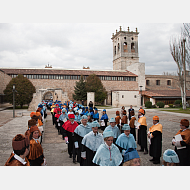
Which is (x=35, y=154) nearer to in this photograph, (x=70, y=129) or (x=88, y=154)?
(x=88, y=154)

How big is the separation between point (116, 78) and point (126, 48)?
1518 centimetres

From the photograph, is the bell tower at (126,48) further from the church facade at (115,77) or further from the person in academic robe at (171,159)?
the person in academic robe at (171,159)

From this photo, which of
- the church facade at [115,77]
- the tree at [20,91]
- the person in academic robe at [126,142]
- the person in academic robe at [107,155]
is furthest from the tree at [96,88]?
the person in academic robe at [107,155]

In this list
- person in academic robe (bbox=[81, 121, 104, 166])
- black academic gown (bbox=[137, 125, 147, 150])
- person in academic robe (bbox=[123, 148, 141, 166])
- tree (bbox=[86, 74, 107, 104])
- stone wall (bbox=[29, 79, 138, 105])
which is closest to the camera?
person in academic robe (bbox=[123, 148, 141, 166])

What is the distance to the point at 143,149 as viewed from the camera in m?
7.68

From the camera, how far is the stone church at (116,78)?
1537 inches

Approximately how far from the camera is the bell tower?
5609cm

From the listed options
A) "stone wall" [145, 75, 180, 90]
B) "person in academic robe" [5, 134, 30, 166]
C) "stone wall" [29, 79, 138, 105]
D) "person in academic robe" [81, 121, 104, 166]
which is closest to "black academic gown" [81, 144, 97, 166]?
"person in academic robe" [81, 121, 104, 166]

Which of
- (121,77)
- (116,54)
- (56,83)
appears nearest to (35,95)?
(56,83)

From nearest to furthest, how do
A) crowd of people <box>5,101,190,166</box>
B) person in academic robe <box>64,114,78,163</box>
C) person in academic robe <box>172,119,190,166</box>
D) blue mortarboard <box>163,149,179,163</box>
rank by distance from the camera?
blue mortarboard <box>163,149,179,163</box>, crowd of people <box>5,101,190,166</box>, person in academic robe <box>172,119,190,166</box>, person in academic robe <box>64,114,78,163</box>

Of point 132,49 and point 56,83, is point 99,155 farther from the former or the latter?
point 132,49

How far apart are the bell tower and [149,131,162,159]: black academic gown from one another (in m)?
51.5

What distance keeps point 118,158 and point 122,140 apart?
137cm

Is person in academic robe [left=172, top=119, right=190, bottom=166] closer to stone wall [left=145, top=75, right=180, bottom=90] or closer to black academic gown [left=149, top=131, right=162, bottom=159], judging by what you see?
black academic gown [left=149, top=131, right=162, bottom=159]
